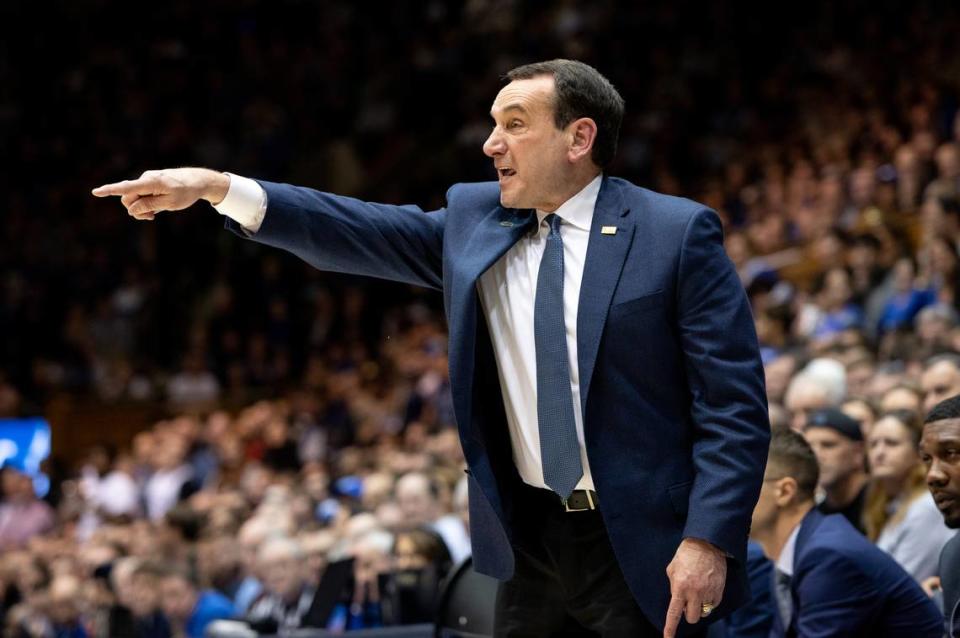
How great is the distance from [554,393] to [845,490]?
215 cm

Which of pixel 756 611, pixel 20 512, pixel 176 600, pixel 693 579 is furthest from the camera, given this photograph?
pixel 20 512

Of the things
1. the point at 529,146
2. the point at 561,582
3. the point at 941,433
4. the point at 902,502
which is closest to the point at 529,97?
the point at 529,146

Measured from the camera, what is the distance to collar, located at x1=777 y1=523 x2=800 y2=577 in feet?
12.4

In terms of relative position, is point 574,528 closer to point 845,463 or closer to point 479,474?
point 479,474

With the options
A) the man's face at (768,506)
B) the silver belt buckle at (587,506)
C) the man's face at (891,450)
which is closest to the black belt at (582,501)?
the silver belt buckle at (587,506)

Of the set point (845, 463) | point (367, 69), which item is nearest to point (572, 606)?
point (845, 463)

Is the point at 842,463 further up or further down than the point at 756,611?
further up

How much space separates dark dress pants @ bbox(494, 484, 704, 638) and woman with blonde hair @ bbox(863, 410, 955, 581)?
6.73ft

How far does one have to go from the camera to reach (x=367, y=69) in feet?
52.5

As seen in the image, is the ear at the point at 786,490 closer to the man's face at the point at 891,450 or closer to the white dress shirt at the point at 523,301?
the man's face at the point at 891,450

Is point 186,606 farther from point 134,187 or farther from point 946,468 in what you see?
point 134,187

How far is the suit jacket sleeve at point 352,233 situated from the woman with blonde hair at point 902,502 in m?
2.26

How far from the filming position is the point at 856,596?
3457 millimetres

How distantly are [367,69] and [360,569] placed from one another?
1114cm
